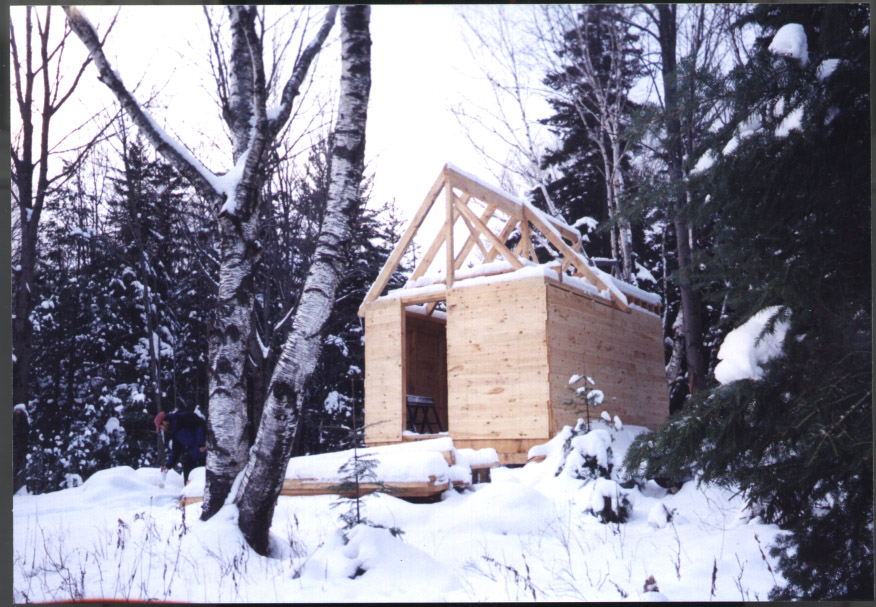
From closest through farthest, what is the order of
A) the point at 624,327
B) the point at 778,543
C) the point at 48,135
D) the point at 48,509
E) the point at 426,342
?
the point at 778,543 → the point at 48,509 → the point at 48,135 → the point at 624,327 → the point at 426,342

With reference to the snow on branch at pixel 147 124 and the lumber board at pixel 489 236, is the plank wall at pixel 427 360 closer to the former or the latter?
the lumber board at pixel 489 236

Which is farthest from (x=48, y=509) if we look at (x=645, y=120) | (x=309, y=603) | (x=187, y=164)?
(x=645, y=120)

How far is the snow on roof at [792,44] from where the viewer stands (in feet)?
10.4

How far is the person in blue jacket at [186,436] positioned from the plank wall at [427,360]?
451cm

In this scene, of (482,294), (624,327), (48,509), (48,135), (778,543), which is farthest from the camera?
(624,327)

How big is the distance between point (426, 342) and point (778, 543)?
321 inches

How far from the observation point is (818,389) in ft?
10.2

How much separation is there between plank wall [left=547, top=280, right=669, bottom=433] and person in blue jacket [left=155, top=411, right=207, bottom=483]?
3.96m

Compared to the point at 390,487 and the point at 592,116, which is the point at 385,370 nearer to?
the point at 390,487

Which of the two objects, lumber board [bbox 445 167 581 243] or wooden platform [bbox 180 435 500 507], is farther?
lumber board [bbox 445 167 581 243]

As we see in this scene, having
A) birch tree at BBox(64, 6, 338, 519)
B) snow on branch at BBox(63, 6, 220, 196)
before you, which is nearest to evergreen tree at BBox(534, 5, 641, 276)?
birch tree at BBox(64, 6, 338, 519)

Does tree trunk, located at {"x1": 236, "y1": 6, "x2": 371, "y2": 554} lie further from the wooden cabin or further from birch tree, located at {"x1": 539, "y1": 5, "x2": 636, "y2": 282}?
birch tree, located at {"x1": 539, "y1": 5, "x2": 636, "y2": 282}

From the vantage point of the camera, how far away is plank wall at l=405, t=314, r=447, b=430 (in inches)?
433

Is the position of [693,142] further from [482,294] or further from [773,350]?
[482,294]
